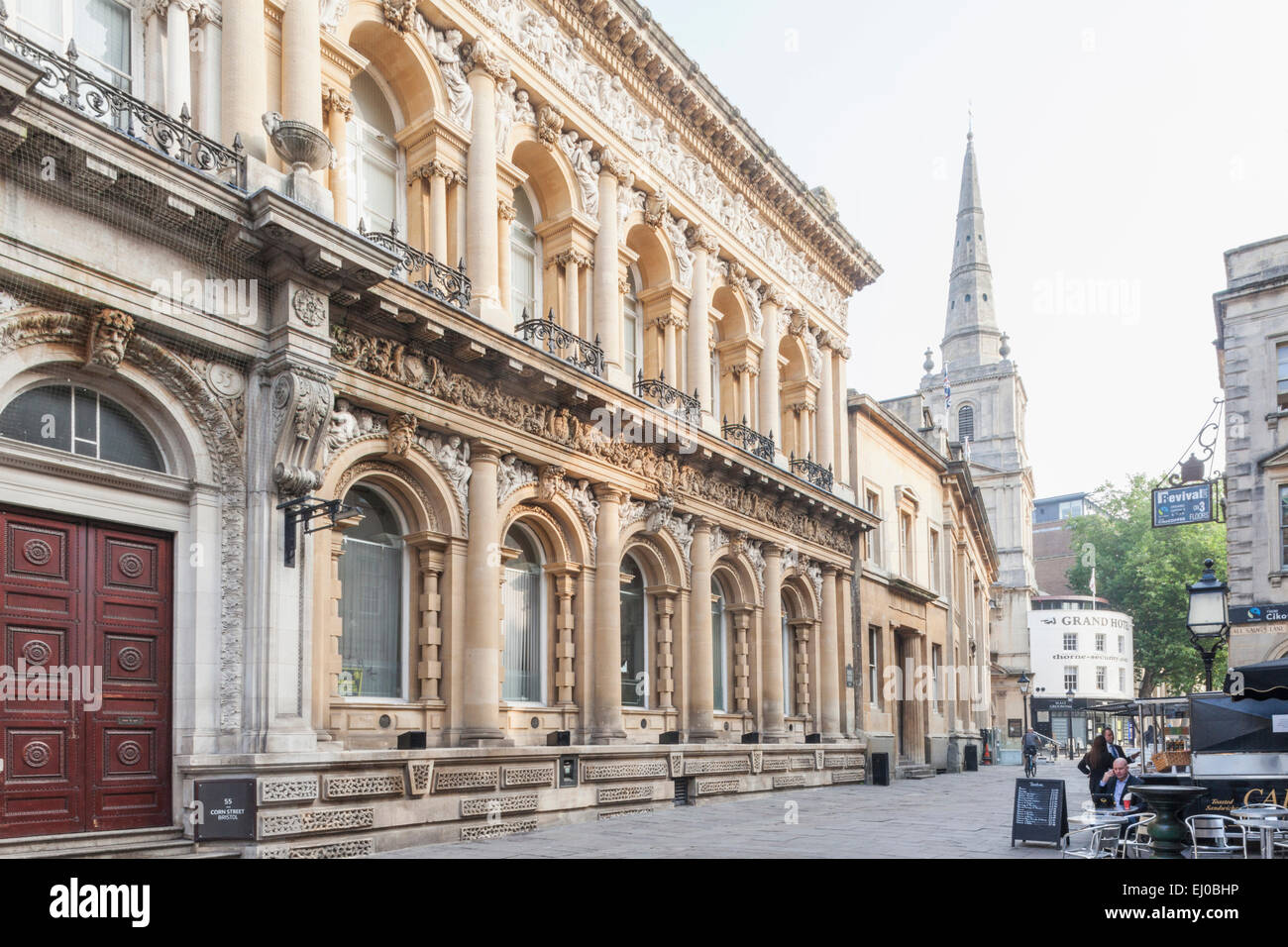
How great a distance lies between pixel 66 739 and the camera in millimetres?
12117

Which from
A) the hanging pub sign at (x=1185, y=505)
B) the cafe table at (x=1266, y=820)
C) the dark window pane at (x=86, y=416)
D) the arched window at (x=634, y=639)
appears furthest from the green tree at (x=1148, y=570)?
the dark window pane at (x=86, y=416)

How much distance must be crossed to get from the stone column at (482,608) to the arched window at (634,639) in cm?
551

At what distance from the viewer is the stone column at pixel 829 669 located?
29750mm

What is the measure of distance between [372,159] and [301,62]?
282cm

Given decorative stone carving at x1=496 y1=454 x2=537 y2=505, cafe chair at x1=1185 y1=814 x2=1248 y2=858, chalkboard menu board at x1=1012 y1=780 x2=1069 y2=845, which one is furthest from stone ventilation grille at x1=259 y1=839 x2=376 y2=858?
cafe chair at x1=1185 y1=814 x2=1248 y2=858

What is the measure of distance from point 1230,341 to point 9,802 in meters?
32.8

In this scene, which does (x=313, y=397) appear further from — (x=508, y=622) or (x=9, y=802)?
(x=508, y=622)

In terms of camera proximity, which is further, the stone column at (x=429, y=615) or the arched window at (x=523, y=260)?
the arched window at (x=523, y=260)

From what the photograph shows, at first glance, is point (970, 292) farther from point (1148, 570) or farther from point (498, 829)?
point (498, 829)

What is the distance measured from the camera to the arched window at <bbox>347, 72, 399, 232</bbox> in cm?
1766

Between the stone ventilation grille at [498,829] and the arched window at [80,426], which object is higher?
the arched window at [80,426]

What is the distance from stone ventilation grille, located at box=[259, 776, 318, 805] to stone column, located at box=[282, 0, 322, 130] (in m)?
8.22

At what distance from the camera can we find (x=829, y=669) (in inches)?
1181

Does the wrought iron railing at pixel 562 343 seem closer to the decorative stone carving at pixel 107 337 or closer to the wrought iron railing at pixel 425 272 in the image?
the wrought iron railing at pixel 425 272
